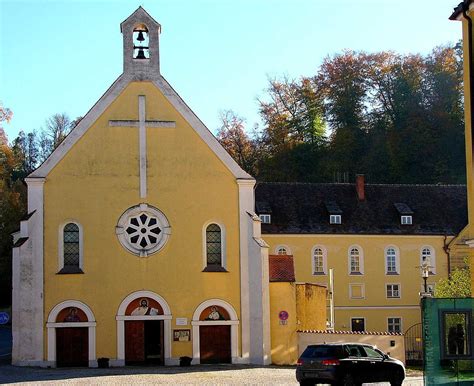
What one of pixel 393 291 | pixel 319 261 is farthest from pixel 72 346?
pixel 393 291

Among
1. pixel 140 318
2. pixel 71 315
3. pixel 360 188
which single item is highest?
pixel 360 188

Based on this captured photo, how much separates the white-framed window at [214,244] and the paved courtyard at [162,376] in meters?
4.90

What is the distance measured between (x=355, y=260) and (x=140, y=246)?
2357 cm

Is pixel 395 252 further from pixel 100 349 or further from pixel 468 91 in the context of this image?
pixel 468 91

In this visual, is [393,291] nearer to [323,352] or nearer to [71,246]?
[71,246]

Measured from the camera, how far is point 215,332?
133 feet

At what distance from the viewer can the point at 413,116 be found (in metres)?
86.3

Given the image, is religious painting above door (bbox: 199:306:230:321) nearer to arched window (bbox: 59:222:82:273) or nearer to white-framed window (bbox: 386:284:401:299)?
arched window (bbox: 59:222:82:273)

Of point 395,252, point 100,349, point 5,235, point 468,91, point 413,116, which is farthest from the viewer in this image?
point 413,116

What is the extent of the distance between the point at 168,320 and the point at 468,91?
19684 mm

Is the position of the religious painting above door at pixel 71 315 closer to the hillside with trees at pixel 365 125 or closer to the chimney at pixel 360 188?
the chimney at pixel 360 188

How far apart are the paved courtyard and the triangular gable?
9172 mm

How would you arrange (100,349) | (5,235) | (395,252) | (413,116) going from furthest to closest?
(413,116), (5,235), (395,252), (100,349)

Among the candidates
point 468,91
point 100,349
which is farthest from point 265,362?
point 468,91
